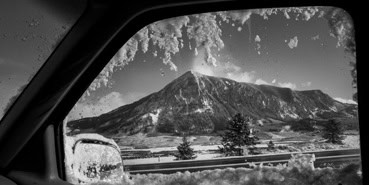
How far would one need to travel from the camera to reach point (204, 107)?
2.28 metres

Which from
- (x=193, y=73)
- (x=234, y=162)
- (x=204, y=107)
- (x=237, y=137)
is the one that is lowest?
(x=234, y=162)

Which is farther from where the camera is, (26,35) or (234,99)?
(234,99)

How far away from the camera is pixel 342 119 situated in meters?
2.13

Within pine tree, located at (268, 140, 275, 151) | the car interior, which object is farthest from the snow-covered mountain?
the car interior

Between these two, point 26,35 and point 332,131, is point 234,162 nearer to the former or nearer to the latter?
point 332,131

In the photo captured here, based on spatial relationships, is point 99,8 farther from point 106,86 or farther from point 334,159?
point 334,159

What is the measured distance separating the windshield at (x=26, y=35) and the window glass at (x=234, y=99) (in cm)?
33

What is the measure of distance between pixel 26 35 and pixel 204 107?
968mm

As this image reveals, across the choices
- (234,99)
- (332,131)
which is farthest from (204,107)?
(332,131)

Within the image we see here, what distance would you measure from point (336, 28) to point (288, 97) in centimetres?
41

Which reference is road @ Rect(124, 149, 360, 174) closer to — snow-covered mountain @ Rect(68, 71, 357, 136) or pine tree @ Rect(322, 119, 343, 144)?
pine tree @ Rect(322, 119, 343, 144)

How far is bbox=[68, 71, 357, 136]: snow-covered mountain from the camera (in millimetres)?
2174

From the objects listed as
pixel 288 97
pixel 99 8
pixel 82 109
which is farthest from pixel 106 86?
pixel 288 97

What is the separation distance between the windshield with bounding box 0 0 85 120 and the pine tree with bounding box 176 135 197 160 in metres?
0.83
